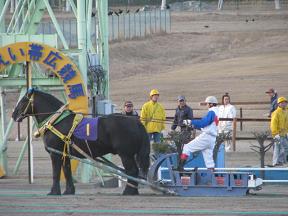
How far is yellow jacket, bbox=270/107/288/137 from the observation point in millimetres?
23203

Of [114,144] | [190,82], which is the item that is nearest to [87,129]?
[114,144]

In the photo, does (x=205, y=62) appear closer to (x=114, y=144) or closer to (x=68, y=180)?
(x=68, y=180)

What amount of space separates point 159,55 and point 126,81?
11.8m

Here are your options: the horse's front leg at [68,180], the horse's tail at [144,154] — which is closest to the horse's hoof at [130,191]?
the horse's tail at [144,154]

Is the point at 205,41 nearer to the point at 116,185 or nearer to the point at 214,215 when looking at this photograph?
the point at 116,185

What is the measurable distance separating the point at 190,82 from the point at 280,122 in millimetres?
28754

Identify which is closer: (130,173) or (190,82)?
(130,173)

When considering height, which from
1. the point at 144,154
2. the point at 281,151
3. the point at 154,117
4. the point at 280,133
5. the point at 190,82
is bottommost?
the point at 281,151

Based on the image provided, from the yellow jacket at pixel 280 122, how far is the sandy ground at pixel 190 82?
7.18ft

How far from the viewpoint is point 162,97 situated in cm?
4684

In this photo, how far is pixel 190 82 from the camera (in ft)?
170

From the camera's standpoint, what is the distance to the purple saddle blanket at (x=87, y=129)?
18562mm

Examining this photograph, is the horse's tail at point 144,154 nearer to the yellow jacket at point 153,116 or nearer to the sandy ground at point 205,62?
the yellow jacket at point 153,116

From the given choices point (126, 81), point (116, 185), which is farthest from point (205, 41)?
point (116, 185)
